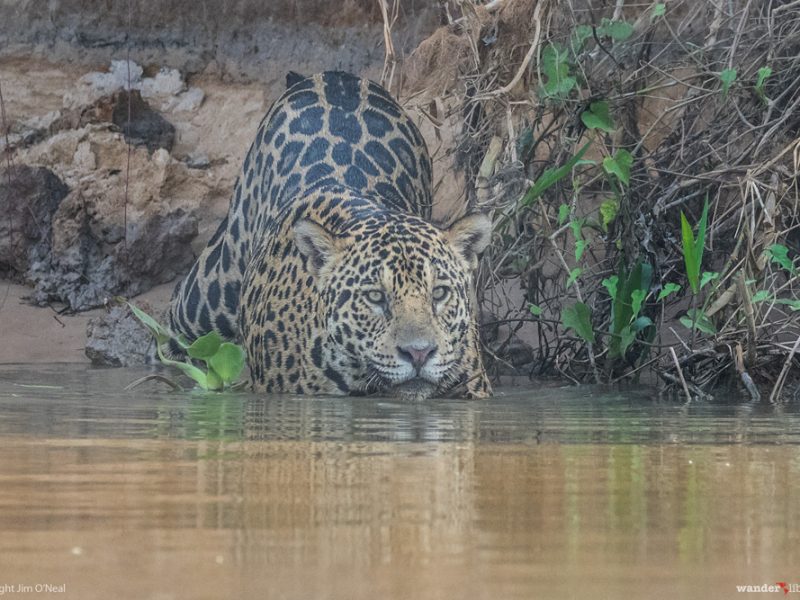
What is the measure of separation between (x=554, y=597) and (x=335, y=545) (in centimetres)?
50

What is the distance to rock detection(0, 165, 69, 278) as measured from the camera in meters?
9.77

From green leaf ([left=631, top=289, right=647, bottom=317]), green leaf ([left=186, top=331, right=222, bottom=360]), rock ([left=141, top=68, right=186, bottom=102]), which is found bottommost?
green leaf ([left=186, top=331, right=222, bottom=360])

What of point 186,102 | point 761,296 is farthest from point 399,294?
point 186,102

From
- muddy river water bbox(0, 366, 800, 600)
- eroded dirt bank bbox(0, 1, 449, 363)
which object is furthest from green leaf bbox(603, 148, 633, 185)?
eroded dirt bank bbox(0, 1, 449, 363)

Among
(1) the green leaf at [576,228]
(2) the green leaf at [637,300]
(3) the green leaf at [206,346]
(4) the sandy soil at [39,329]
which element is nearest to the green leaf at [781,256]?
(2) the green leaf at [637,300]

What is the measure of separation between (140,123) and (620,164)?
4957 mm

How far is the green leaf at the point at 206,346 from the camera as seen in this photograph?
6668mm

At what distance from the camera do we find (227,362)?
21.7 ft

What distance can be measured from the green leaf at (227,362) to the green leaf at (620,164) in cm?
180

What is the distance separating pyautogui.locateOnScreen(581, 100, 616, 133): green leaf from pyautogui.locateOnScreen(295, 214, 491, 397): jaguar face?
2.19 ft

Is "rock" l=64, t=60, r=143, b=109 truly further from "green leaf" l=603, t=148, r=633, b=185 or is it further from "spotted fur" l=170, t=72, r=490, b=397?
"green leaf" l=603, t=148, r=633, b=185

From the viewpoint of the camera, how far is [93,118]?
409 inches

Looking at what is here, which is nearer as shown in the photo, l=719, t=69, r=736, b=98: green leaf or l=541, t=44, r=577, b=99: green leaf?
l=719, t=69, r=736, b=98: green leaf

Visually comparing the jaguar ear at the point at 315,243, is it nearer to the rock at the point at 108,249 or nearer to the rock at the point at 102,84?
the rock at the point at 108,249
